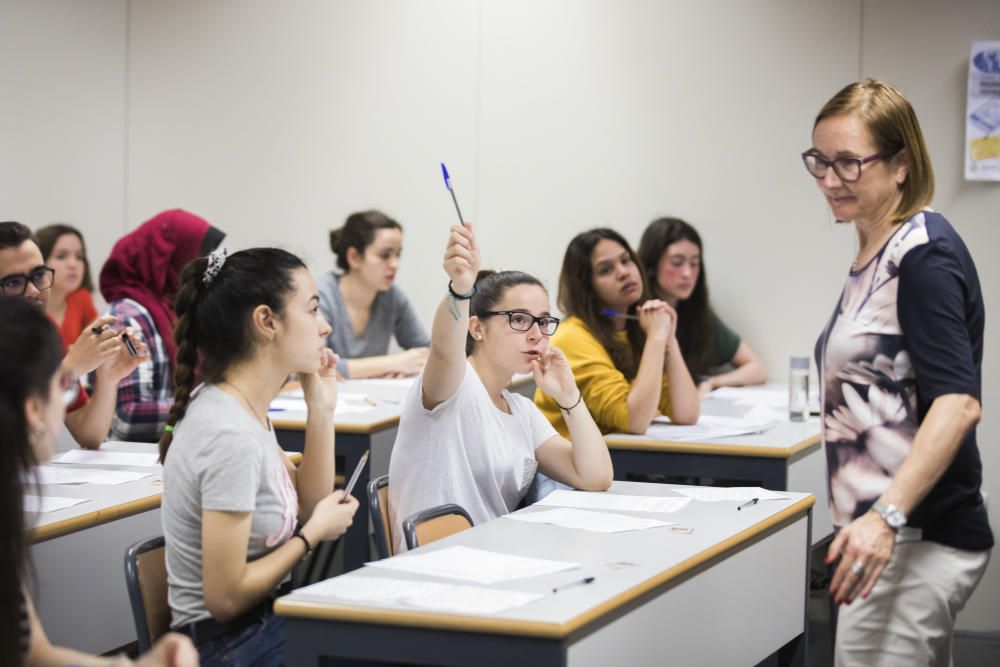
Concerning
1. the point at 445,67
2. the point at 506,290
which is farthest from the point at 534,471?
the point at 445,67

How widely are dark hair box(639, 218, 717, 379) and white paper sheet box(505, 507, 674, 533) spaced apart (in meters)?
2.19

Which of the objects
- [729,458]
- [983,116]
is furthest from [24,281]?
[983,116]

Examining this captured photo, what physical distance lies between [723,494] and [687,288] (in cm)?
197

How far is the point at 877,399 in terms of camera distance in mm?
2029

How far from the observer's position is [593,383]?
3.66 m

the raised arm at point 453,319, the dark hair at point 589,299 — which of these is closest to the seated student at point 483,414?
the raised arm at point 453,319

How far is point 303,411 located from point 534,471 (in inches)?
48.7

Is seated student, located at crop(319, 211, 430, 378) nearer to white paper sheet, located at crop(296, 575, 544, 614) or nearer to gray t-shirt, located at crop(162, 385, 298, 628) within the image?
gray t-shirt, located at crop(162, 385, 298, 628)

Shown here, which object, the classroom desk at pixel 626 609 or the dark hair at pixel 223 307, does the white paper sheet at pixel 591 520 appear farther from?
the dark hair at pixel 223 307

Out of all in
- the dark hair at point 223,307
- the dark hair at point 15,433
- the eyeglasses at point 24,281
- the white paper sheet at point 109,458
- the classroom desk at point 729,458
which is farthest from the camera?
the classroom desk at point 729,458

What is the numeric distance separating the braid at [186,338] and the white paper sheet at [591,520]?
2.25ft

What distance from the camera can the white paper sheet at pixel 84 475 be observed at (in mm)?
2857

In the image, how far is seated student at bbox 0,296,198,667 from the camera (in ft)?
4.62

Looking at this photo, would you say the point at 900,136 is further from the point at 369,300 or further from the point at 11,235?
the point at 369,300
